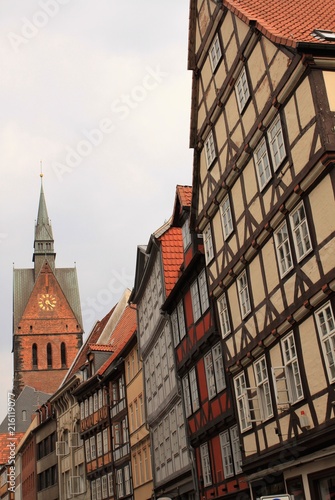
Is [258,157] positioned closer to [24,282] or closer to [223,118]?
[223,118]

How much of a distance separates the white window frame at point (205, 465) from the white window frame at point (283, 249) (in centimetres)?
962

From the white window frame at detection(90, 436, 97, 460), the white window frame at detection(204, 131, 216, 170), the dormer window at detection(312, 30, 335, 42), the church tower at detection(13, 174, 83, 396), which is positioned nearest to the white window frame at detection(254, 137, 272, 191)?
the dormer window at detection(312, 30, 335, 42)

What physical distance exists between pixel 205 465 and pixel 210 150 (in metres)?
10.4

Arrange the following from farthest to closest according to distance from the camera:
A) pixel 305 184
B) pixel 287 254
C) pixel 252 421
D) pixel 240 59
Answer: pixel 240 59
pixel 252 421
pixel 287 254
pixel 305 184

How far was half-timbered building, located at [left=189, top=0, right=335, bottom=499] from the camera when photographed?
51.5 ft

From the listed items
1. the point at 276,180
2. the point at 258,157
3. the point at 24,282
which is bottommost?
the point at 276,180

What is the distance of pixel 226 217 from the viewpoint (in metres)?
21.5

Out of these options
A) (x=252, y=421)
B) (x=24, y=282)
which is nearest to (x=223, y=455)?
(x=252, y=421)

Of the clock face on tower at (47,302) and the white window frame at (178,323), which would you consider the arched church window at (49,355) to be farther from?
the white window frame at (178,323)

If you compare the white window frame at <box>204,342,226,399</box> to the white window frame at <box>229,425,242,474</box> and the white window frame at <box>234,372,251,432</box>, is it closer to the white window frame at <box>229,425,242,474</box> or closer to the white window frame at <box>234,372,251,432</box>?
the white window frame at <box>229,425,242,474</box>

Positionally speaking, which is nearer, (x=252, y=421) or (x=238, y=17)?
(x=252, y=421)

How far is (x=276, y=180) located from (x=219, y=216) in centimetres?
462

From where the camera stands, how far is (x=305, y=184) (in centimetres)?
1612

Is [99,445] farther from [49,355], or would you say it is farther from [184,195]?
[49,355]
